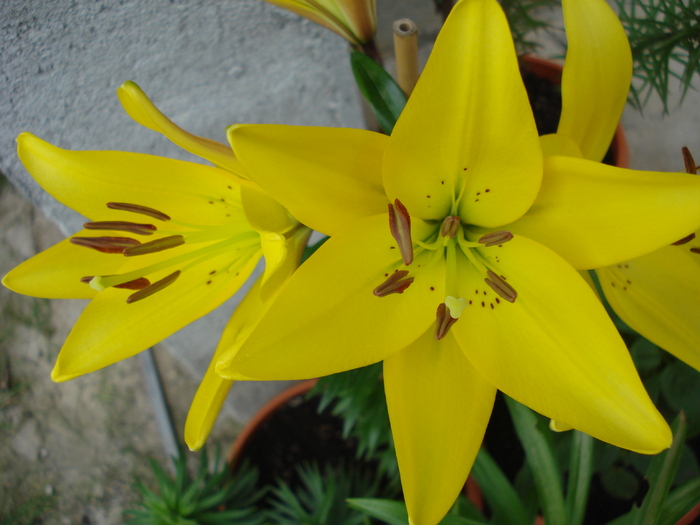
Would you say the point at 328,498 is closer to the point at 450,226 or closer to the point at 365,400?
the point at 365,400

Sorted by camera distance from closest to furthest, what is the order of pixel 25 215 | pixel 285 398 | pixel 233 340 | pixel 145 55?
pixel 233 340 < pixel 145 55 < pixel 285 398 < pixel 25 215

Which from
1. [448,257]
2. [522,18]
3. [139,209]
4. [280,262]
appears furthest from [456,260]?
[522,18]

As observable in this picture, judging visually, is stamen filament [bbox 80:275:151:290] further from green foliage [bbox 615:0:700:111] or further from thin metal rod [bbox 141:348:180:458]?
thin metal rod [bbox 141:348:180:458]

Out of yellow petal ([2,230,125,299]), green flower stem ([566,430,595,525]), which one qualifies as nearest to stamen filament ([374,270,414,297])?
yellow petal ([2,230,125,299])

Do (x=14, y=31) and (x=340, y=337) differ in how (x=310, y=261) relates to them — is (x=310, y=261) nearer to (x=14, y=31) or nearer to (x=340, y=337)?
(x=340, y=337)

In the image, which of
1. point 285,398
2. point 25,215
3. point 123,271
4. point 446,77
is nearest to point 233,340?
point 123,271
